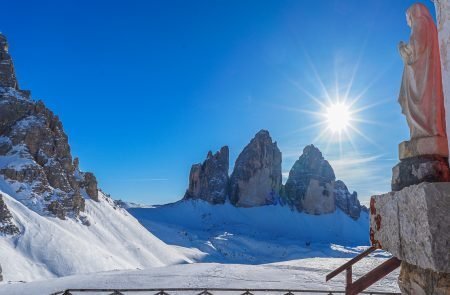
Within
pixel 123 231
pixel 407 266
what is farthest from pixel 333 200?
pixel 407 266

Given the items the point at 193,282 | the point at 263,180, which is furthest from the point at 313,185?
the point at 193,282

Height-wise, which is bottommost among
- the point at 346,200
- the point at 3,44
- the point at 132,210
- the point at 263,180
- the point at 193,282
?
the point at 193,282

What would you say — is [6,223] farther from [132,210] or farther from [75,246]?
[132,210]

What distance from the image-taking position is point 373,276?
2689mm

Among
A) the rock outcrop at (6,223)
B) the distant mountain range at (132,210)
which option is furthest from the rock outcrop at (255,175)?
the rock outcrop at (6,223)

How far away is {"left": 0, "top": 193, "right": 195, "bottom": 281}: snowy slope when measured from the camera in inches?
1626

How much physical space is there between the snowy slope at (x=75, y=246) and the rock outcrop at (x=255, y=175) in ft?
197

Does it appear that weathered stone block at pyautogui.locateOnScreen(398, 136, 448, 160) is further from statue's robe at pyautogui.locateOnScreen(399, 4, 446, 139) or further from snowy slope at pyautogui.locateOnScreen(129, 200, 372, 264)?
snowy slope at pyautogui.locateOnScreen(129, 200, 372, 264)

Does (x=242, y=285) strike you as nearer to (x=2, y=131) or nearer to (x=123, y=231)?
(x=123, y=231)

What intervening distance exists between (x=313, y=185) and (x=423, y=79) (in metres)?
129

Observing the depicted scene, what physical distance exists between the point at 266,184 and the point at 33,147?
77.6 meters

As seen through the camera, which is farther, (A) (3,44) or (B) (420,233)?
(A) (3,44)

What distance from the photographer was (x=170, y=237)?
8119 cm

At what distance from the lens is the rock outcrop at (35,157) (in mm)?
60188
